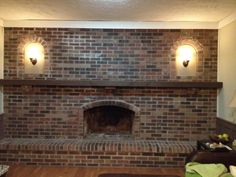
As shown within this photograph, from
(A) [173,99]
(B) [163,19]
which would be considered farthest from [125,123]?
(B) [163,19]

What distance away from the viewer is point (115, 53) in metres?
5.08

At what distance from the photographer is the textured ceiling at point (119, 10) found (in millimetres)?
3859

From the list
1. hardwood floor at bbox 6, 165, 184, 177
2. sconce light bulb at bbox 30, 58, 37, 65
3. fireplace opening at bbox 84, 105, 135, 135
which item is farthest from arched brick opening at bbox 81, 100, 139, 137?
sconce light bulb at bbox 30, 58, 37, 65

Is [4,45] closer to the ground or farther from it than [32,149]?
farther from it

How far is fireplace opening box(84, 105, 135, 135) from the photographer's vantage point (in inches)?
214

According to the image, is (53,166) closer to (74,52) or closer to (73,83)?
(73,83)

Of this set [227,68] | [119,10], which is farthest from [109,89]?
[227,68]

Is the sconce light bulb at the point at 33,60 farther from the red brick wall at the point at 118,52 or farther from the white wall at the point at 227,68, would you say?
the white wall at the point at 227,68

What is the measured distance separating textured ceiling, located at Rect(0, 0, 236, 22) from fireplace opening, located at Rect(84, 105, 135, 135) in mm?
1679

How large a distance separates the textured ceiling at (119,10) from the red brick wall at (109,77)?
36cm

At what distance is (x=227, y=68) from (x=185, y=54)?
0.76m

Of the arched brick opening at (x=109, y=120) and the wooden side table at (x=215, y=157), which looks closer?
the wooden side table at (x=215, y=157)

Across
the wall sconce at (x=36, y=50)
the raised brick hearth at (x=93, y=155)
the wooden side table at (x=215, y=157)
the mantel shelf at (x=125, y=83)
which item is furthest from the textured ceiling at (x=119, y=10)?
the raised brick hearth at (x=93, y=155)

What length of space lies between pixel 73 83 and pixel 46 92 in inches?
21.9
